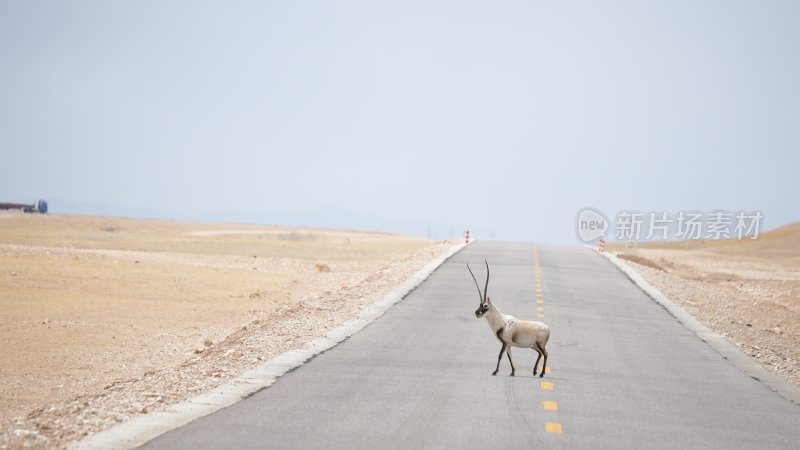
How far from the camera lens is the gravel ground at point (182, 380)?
35.5ft

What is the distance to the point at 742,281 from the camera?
48.6 metres

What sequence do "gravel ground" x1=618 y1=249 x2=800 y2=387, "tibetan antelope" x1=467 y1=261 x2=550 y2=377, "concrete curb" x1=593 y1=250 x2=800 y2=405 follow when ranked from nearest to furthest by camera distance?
"tibetan antelope" x1=467 y1=261 x2=550 y2=377 < "concrete curb" x1=593 y1=250 x2=800 y2=405 < "gravel ground" x1=618 y1=249 x2=800 y2=387

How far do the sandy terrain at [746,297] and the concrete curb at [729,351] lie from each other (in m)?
0.37

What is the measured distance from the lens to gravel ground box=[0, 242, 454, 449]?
10.8 meters

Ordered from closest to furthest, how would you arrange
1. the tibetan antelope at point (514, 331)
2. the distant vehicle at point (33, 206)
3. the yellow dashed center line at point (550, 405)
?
the yellow dashed center line at point (550, 405)
the tibetan antelope at point (514, 331)
the distant vehicle at point (33, 206)

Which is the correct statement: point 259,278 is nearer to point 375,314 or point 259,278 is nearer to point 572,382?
point 375,314

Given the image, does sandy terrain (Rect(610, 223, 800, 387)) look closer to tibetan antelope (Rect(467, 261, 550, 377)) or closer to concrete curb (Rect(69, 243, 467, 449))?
tibetan antelope (Rect(467, 261, 550, 377))

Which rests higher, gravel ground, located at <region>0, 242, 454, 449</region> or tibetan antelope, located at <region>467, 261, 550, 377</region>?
tibetan antelope, located at <region>467, 261, 550, 377</region>

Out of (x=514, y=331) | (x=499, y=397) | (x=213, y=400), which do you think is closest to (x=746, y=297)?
(x=514, y=331)

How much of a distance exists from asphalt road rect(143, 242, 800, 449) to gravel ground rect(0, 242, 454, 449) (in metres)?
1.11

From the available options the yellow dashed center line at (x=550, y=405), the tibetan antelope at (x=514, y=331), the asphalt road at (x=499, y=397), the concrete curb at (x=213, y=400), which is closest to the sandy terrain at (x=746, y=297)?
the asphalt road at (x=499, y=397)


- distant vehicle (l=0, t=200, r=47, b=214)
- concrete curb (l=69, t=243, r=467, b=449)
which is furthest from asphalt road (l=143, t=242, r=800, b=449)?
distant vehicle (l=0, t=200, r=47, b=214)

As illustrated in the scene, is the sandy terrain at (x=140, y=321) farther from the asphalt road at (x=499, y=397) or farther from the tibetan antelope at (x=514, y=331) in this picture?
the tibetan antelope at (x=514, y=331)

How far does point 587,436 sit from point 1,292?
943 inches
